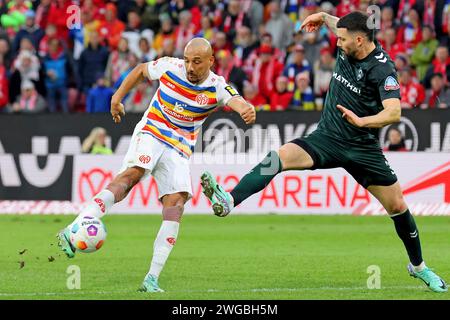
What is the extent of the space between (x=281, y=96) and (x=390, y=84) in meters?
13.0

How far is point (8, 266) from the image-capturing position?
13.0m

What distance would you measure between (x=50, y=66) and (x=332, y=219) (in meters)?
8.17

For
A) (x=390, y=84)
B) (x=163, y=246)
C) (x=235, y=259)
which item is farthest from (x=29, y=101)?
(x=390, y=84)

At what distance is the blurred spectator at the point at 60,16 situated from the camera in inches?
1015

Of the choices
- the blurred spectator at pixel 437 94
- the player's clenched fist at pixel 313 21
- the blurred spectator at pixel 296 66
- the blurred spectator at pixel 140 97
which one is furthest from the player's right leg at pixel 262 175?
the blurred spectator at pixel 140 97

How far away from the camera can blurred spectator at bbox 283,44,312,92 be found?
23.4 meters

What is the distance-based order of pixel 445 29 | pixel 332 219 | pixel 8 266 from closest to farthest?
pixel 8 266, pixel 332 219, pixel 445 29

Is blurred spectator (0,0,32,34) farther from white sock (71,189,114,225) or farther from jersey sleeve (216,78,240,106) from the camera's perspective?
white sock (71,189,114,225)

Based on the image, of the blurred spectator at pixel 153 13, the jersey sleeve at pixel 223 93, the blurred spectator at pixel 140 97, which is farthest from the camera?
the blurred spectator at pixel 153 13

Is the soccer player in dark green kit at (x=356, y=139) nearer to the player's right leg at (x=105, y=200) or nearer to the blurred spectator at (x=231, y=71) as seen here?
the player's right leg at (x=105, y=200)
